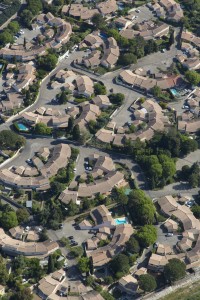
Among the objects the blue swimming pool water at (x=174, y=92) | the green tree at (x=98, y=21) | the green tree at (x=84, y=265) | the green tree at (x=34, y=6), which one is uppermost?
the green tree at (x=98, y=21)

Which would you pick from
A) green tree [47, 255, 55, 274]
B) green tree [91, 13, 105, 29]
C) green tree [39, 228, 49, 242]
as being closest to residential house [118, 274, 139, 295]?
A: green tree [47, 255, 55, 274]

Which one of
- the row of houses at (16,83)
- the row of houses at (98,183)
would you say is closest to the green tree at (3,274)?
the row of houses at (98,183)

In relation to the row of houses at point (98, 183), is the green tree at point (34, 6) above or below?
above

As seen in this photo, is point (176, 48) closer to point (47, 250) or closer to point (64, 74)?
point (64, 74)

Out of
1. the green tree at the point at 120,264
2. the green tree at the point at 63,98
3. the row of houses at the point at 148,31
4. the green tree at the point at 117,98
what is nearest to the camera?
the green tree at the point at 120,264

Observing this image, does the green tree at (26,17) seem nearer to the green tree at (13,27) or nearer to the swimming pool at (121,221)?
the green tree at (13,27)

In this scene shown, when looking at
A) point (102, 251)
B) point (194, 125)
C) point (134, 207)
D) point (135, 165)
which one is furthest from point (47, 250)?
point (194, 125)

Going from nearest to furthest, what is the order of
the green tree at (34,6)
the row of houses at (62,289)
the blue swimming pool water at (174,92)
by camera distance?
the row of houses at (62,289) < the blue swimming pool water at (174,92) < the green tree at (34,6)
